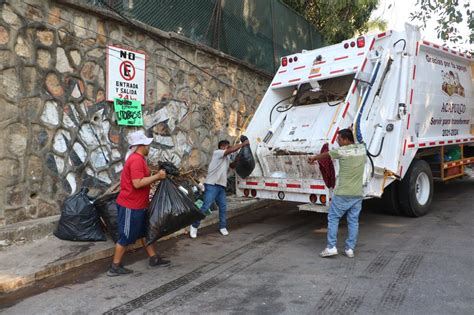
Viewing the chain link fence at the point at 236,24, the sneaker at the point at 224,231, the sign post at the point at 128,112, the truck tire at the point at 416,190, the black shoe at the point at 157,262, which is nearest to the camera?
the black shoe at the point at 157,262

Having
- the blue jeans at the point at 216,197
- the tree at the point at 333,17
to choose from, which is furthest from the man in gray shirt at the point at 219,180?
the tree at the point at 333,17

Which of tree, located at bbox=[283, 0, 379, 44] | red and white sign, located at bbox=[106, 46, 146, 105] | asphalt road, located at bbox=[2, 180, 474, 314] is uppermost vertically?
tree, located at bbox=[283, 0, 379, 44]

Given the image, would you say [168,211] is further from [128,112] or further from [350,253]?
[128,112]

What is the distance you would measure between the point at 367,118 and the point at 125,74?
3.62 m

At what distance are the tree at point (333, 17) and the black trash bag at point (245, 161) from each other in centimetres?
851

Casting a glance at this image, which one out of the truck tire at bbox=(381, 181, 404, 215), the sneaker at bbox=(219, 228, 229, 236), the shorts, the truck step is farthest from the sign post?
the truck tire at bbox=(381, 181, 404, 215)

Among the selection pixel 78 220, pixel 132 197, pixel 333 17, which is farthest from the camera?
pixel 333 17

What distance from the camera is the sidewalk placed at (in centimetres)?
418

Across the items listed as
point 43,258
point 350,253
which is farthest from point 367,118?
point 43,258

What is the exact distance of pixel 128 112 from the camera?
6.78 meters

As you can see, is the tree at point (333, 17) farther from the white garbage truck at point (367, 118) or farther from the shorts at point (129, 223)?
the shorts at point (129, 223)

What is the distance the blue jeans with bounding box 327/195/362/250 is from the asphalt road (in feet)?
0.67

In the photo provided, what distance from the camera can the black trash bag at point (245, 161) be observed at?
6344 mm

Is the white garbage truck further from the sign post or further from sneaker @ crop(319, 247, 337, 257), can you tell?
the sign post
